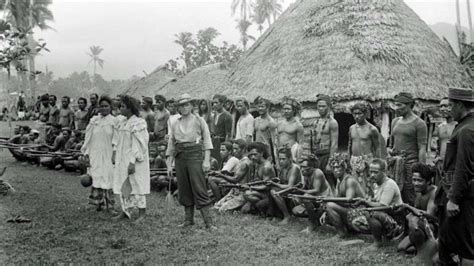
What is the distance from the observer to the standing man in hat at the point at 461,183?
3791 millimetres

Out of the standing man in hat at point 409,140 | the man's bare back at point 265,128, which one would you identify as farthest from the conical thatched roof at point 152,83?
the standing man in hat at point 409,140

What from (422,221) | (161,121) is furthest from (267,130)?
(422,221)

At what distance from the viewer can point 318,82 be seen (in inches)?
527

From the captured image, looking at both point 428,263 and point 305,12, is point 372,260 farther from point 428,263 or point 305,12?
point 305,12

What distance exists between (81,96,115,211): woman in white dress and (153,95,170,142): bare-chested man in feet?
10.3

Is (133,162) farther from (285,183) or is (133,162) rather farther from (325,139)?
(325,139)

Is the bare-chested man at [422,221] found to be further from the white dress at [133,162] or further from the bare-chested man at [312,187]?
the white dress at [133,162]

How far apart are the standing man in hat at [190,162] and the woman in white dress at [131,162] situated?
0.66 meters

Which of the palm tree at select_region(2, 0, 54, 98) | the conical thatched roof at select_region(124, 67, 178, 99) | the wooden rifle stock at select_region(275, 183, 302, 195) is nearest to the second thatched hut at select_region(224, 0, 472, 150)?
the wooden rifle stock at select_region(275, 183, 302, 195)

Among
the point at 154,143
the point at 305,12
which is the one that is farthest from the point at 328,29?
the point at 154,143

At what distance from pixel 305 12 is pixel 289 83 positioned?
325 centimetres

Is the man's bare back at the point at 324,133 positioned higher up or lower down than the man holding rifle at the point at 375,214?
higher up

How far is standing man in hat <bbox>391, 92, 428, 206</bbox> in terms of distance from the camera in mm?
6730

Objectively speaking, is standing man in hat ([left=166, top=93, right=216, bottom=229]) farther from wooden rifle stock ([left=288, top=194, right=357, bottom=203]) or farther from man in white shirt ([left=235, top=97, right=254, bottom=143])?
man in white shirt ([left=235, top=97, right=254, bottom=143])
